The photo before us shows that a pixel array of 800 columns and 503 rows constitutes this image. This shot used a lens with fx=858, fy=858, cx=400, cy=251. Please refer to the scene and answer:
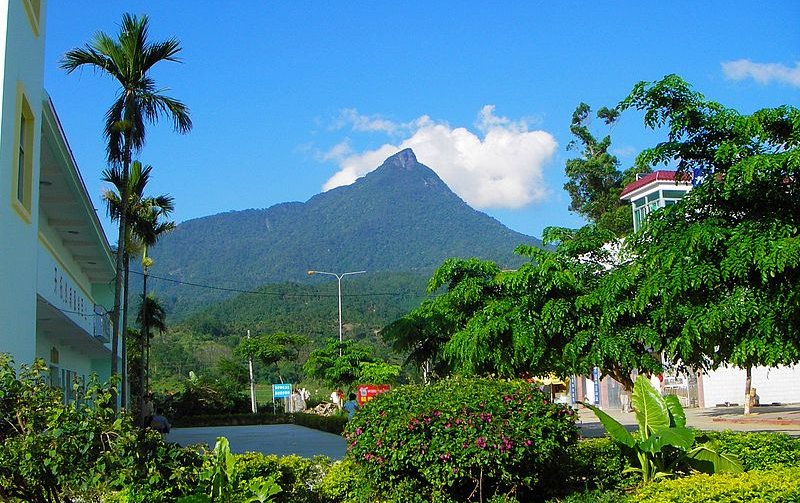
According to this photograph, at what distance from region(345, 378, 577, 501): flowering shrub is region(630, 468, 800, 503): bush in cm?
134

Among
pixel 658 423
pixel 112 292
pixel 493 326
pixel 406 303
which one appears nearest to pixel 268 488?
pixel 658 423

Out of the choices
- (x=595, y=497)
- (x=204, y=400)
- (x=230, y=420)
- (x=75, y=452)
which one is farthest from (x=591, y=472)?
(x=204, y=400)

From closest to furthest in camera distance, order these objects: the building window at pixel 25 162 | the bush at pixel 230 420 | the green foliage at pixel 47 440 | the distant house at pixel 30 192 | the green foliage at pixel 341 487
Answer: the green foliage at pixel 47 440, the green foliage at pixel 341 487, the distant house at pixel 30 192, the building window at pixel 25 162, the bush at pixel 230 420

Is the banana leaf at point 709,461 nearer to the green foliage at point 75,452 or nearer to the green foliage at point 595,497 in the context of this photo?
the green foliage at point 595,497

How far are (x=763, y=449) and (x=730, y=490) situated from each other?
364cm

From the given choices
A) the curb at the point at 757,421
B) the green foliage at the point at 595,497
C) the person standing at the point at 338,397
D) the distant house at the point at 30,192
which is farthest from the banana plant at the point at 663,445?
the person standing at the point at 338,397

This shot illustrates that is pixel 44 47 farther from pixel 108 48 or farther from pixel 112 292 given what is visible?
pixel 112 292

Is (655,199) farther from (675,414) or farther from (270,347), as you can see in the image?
(270,347)

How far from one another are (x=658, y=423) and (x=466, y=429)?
2931mm

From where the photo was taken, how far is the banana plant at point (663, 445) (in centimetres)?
1012

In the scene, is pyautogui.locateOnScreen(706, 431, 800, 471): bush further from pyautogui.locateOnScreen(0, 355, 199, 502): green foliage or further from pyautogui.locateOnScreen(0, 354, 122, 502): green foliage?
pyautogui.locateOnScreen(0, 354, 122, 502): green foliage

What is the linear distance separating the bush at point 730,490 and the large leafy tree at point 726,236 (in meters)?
2.49

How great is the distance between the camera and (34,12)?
534 inches

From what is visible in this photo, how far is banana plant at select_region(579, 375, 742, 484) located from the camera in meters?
10.1
